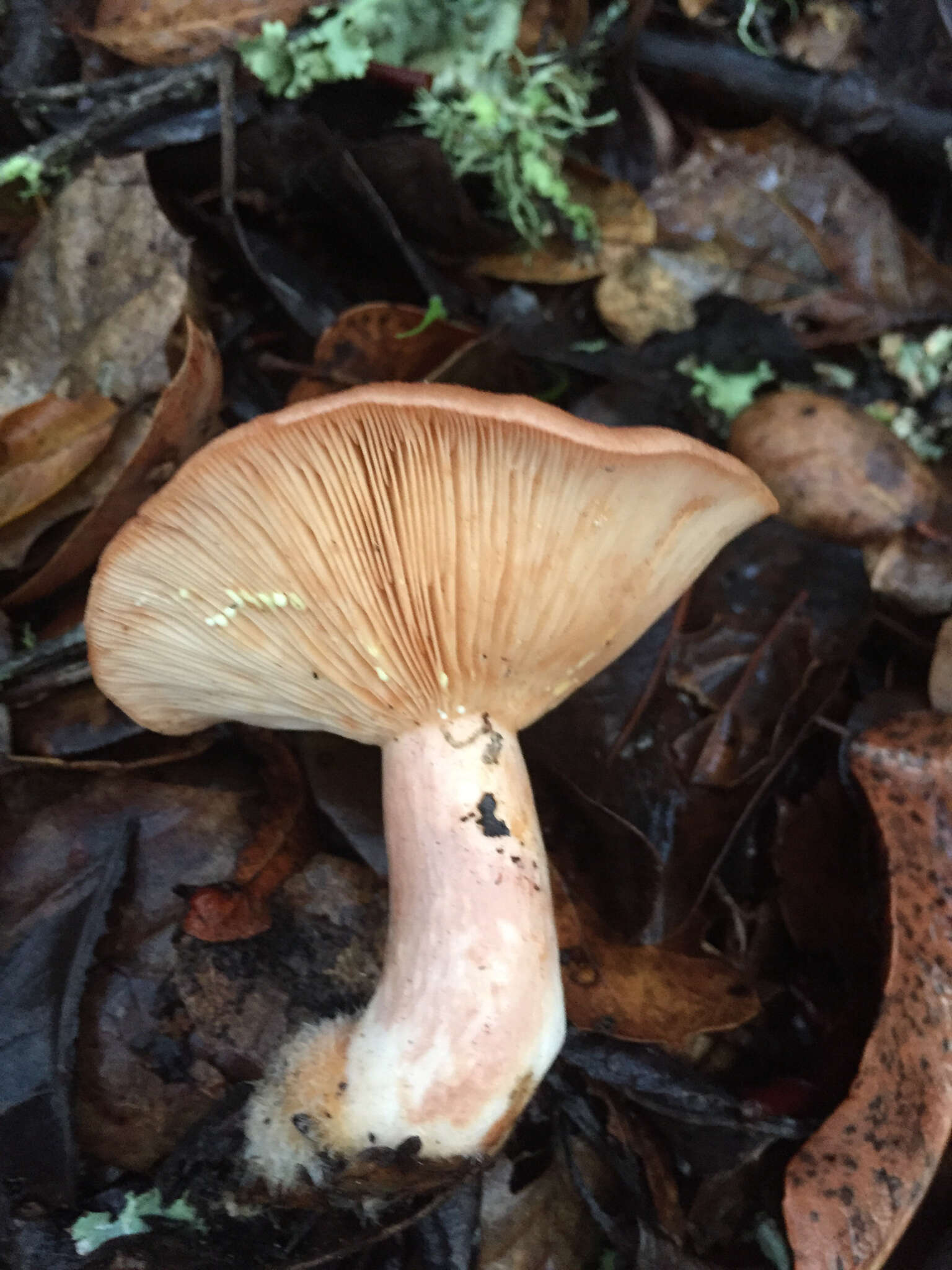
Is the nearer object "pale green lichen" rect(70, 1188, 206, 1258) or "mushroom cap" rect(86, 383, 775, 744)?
"mushroom cap" rect(86, 383, 775, 744)

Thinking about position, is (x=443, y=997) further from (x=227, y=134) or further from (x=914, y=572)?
(x=227, y=134)

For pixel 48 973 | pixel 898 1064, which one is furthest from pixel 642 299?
pixel 48 973

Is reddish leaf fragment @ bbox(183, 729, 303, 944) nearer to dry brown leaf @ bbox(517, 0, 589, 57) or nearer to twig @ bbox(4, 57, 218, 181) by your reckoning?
twig @ bbox(4, 57, 218, 181)

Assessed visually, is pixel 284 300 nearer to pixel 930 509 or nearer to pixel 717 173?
pixel 717 173

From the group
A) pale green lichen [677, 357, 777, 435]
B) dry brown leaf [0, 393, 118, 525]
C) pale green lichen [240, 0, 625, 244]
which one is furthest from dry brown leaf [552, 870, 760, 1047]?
pale green lichen [240, 0, 625, 244]

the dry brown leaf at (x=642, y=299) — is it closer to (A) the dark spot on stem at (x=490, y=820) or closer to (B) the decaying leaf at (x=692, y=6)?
(B) the decaying leaf at (x=692, y=6)

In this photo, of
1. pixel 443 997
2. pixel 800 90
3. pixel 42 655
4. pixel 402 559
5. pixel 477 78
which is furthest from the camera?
pixel 800 90

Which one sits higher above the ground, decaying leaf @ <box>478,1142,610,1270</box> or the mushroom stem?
the mushroom stem
